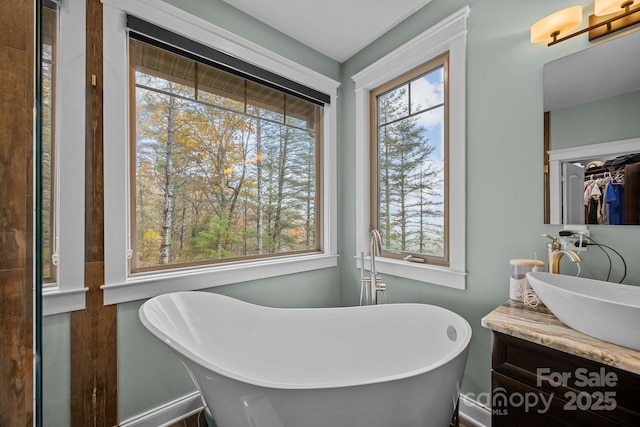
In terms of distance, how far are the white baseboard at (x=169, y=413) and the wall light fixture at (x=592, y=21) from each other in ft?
8.83

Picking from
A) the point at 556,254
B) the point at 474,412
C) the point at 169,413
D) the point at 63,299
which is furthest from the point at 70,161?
the point at 474,412

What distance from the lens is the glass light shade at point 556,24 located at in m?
1.18

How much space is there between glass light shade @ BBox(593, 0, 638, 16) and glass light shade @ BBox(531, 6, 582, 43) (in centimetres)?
6

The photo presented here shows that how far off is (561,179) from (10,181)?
6.18 feet

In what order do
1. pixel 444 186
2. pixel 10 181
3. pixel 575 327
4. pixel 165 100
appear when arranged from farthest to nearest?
pixel 444 186 < pixel 165 100 < pixel 575 327 < pixel 10 181

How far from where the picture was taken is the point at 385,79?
2125 mm

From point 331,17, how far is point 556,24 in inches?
51.8

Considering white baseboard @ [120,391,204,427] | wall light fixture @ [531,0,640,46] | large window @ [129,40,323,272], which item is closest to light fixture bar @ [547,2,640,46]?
wall light fixture @ [531,0,640,46]

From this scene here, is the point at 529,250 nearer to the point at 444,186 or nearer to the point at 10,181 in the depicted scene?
the point at 444,186

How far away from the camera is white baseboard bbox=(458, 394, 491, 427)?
1489 mm

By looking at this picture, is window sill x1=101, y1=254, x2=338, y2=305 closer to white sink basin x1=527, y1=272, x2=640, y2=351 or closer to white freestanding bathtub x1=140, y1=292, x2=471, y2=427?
white freestanding bathtub x1=140, y1=292, x2=471, y2=427

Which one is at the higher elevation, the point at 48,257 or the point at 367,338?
the point at 48,257

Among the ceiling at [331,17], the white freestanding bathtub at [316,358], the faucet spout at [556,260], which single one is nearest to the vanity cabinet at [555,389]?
the white freestanding bathtub at [316,358]

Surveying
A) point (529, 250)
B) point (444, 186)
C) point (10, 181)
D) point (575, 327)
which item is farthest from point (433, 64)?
point (10, 181)
